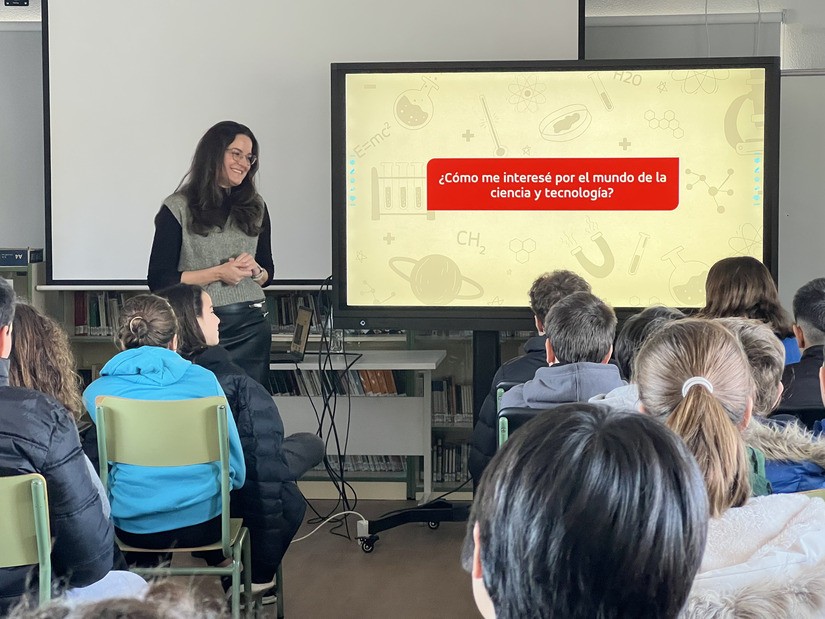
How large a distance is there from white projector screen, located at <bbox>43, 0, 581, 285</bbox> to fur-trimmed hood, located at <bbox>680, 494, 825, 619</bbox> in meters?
3.65

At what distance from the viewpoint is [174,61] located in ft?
15.6

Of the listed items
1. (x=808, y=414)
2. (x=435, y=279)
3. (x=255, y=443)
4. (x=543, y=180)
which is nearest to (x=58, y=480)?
(x=255, y=443)

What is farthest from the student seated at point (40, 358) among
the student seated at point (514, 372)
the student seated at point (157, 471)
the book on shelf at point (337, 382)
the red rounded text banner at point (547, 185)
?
the book on shelf at point (337, 382)

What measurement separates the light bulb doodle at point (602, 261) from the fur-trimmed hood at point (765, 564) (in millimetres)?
2997

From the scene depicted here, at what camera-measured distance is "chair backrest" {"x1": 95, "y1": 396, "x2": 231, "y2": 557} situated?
2465mm

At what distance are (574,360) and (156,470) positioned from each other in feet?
4.10

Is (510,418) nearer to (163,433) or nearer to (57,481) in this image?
(163,433)

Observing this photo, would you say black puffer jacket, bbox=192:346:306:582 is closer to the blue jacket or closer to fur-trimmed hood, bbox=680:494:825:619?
the blue jacket

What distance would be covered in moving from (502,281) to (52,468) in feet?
9.15

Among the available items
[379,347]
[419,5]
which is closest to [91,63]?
[419,5]

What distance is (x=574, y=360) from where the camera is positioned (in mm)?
2848

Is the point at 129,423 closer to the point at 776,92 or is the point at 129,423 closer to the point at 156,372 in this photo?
the point at 156,372

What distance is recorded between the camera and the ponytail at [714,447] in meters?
1.33

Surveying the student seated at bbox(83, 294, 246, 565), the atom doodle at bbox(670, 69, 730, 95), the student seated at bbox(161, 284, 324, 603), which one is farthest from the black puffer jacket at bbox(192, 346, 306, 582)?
the atom doodle at bbox(670, 69, 730, 95)
